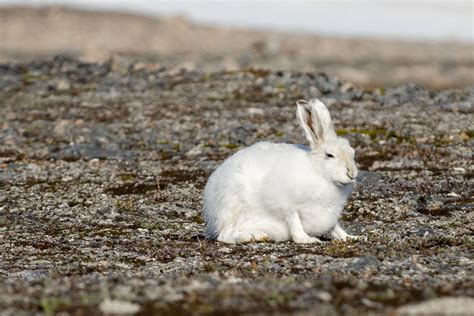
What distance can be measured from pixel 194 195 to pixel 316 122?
8348 millimetres

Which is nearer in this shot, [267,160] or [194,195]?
[267,160]

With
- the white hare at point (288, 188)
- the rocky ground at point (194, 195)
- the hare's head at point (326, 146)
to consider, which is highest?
the hare's head at point (326, 146)

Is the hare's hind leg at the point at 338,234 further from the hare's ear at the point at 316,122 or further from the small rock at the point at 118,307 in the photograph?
the small rock at the point at 118,307

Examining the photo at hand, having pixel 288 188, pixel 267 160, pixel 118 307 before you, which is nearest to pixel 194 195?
pixel 267 160

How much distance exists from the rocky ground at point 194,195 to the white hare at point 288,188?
0.49m

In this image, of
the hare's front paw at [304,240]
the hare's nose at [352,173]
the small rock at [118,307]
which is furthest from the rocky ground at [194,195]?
the hare's nose at [352,173]

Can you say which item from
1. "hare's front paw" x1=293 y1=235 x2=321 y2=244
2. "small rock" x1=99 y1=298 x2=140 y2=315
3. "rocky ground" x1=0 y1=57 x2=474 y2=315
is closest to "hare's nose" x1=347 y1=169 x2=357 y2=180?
→ "rocky ground" x1=0 y1=57 x2=474 y2=315

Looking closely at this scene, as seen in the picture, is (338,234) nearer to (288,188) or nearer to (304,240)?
(304,240)

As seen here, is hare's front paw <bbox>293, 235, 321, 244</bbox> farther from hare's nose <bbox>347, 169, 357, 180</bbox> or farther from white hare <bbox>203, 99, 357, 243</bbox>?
hare's nose <bbox>347, 169, 357, 180</bbox>

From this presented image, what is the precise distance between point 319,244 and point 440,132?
56.9 ft

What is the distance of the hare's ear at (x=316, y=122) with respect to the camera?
675 inches

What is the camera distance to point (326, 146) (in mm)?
16984

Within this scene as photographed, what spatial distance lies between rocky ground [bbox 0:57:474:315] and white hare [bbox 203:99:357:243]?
19.2 inches

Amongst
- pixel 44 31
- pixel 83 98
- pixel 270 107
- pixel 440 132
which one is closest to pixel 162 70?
pixel 83 98
